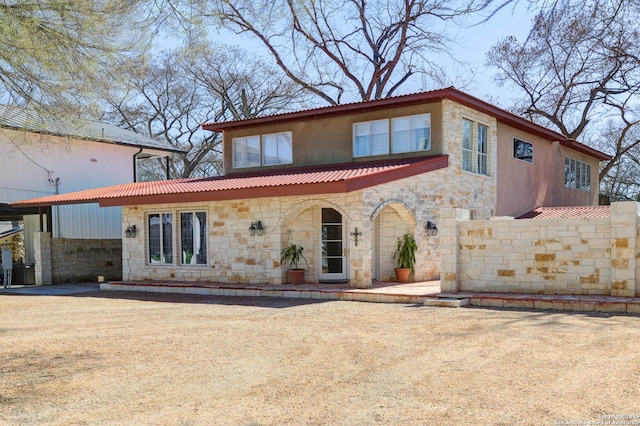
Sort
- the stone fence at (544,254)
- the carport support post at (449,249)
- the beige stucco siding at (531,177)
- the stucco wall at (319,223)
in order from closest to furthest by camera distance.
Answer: the stone fence at (544,254) → the carport support post at (449,249) → the stucco wall at (319,223) → the beige stucco siding at (531,177)

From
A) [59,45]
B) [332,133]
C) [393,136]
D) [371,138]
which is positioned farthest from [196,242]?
[59,45]

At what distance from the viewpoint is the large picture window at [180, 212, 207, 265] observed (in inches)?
613

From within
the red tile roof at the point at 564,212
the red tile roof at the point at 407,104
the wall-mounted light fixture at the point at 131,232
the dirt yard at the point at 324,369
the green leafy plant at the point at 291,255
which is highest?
the red tile roof at the point at 407,104

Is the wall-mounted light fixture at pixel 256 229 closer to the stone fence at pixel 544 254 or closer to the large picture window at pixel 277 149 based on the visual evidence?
the large picture window at pixel 277 149

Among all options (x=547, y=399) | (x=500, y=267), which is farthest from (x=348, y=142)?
(x=547, y=399)

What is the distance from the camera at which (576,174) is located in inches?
905

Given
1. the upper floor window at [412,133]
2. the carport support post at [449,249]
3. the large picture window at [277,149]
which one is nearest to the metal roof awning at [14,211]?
the large picture window at [277,149]

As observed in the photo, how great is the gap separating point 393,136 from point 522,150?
5.42 metres

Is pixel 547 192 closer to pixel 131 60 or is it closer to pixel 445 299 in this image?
pixel 445 299

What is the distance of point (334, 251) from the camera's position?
1495cm

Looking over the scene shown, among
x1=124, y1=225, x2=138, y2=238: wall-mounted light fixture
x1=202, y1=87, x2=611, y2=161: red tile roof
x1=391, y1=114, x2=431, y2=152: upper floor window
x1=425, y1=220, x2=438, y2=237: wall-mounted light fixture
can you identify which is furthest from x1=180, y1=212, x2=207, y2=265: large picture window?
x1=425, y1=220, x2=438, y2=237: wall-mounted light fixture

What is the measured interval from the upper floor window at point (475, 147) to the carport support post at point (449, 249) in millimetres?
4358

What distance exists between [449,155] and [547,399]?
10760mm

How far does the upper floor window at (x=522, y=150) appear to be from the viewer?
18.5 m
